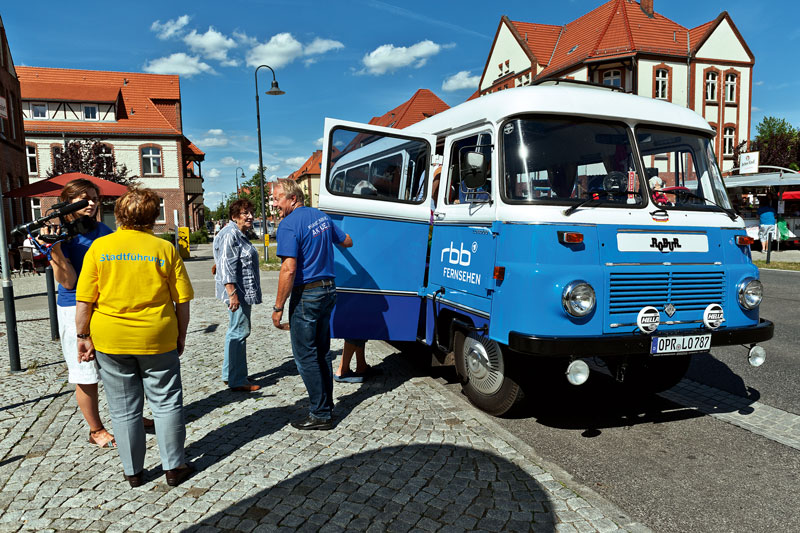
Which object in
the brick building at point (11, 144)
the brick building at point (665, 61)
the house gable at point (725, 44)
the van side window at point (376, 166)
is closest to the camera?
the van side window at point (376, 166)

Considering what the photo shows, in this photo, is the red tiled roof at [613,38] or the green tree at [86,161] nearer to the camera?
the green tree at [86,161]

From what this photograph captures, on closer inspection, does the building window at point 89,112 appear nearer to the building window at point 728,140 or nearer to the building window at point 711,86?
the building window at point 711,86

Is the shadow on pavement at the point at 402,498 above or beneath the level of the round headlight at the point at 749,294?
beneath

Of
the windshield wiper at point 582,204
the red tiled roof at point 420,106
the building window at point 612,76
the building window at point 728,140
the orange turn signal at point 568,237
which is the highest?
the red tiled roof at point 420,106

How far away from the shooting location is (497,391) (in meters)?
4.59

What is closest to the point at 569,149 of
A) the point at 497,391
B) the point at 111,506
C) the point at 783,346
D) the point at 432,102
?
the point at 497,391

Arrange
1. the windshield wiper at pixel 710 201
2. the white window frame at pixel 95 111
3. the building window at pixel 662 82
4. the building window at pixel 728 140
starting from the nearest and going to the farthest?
the windshield wiper at pixel 710 201
the building window at pixel 662 82
the building window at pixel 728 140
the white window frame at pixel 95 111

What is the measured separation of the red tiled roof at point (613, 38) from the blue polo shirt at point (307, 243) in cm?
3419

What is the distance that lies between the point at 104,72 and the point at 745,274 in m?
54.1

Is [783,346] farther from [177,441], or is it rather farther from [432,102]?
[432,102]

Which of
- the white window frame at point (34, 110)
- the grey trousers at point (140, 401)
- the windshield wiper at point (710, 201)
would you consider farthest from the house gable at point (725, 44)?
the white window frame at point (34, 110)

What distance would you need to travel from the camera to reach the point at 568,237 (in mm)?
3914

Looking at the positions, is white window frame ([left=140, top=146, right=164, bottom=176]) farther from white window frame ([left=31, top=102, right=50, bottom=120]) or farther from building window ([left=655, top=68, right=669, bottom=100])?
building window ([left=655, top=68, right=669, bottom=100])

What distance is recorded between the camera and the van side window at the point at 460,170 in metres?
4.44
